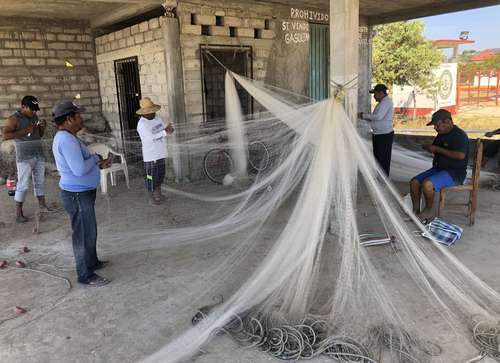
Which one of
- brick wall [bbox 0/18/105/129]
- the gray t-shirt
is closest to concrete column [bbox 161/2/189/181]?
the gray t-shirt

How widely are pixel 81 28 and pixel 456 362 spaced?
7.67 m

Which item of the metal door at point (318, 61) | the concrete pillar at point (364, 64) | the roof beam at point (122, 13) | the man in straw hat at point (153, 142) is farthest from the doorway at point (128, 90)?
the concrete pillar at point (364, 64)

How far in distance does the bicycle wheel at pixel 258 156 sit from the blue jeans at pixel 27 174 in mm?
2490

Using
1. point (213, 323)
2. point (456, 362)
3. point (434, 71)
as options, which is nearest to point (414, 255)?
point (456, 362)

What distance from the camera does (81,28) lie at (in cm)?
738

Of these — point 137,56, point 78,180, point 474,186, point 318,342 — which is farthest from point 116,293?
point 137,56

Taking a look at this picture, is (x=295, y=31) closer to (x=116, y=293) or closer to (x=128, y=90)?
(x=128, y=90)

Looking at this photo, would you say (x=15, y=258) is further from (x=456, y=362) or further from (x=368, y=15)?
(x=368, y=15)

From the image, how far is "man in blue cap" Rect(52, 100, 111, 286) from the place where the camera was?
9.45 ft

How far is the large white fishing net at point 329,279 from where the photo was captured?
228 cm

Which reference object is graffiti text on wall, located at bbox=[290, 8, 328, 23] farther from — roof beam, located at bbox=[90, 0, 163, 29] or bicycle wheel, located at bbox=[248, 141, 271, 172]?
bicycle wheel, located at bbox=[248, 141, 271, 172]

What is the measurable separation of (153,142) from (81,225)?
A: 212 cm

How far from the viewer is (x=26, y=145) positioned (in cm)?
446

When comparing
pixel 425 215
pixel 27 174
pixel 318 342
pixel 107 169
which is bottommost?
pixel 318 342
